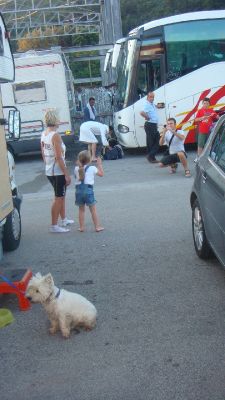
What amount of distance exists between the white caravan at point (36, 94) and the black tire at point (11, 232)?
10.4 metres

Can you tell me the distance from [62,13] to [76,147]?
1071cm

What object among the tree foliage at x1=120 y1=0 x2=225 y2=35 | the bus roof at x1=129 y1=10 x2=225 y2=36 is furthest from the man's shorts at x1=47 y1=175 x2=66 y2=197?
the tree foliage at x1=120 y1=0 x2=225 y2=35

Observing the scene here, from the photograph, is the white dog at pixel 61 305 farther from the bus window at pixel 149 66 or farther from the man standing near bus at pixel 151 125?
the bus window at pixel 149 66

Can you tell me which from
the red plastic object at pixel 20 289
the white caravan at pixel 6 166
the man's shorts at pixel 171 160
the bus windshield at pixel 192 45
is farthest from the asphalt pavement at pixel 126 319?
the bus windshield at pixel 192 45

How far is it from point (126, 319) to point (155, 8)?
48.2 metres

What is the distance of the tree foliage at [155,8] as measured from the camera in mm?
41531

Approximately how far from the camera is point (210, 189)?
229 inches

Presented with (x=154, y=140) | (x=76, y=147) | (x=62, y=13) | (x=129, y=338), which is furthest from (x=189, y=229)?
(x=62, y=13)

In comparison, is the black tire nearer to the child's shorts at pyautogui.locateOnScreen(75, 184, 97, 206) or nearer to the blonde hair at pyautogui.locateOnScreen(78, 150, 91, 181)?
the child's shorts at pyautogui.locateOnScreen(75, 184, 97, 206)

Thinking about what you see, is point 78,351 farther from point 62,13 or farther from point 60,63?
point 62,13

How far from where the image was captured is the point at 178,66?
54.0 feet

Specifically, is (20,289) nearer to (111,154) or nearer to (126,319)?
(126,319)

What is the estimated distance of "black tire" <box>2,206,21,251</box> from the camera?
744 cm

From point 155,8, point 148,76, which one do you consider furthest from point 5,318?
point 155,8
